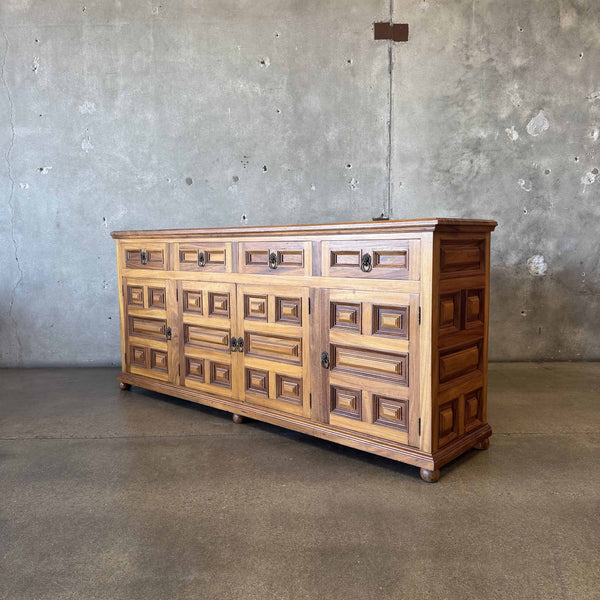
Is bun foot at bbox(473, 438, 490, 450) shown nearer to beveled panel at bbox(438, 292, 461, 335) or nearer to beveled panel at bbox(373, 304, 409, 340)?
beveled panel at bbox(438, 292, 461, 335)

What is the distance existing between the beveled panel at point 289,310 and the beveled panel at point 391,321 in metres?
0.47

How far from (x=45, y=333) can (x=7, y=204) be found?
3.73ft

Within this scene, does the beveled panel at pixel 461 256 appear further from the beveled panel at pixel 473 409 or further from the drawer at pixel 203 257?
the drawer at pixel 203 257

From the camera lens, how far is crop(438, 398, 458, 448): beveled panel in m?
2.47

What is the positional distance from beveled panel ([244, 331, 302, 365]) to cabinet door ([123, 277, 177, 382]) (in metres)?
0.71

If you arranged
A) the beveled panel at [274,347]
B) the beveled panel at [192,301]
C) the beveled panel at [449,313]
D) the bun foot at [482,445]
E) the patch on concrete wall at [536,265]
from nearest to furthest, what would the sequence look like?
the beveled panel at [449,313], the bun foot at [482,445], the beveled panel at [274,347], the beveled panel at [192,301], the patch on concrete wall at [536,265]

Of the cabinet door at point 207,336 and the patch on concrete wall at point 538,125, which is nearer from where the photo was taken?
the cabinet door at point 207,336

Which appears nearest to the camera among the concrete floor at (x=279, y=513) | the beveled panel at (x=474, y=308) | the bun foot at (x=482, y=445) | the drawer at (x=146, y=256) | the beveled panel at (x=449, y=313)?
the concrete floor at (x=279, y=513)

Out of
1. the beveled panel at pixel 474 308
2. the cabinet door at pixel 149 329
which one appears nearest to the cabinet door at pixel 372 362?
the beveled panel at pixel 474 308

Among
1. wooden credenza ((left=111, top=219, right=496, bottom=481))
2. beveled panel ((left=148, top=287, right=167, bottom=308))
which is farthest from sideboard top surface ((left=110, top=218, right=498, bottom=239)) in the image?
beveled panel ((left=148, top=287, right=167, bottom=308))

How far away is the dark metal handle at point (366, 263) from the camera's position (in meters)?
2.51

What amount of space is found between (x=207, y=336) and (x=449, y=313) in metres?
1.53

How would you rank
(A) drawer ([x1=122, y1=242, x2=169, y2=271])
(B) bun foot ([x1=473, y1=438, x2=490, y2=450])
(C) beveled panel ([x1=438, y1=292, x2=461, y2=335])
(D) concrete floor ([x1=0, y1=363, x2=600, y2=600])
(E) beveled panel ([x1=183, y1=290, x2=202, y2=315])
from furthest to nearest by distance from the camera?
(A) drawer ([x1=122, y1=242, x2=169, y2=271]) → (E) beveled panel ([x1=183, y1=290, x2=202, y2=315]) → (B) bun foot ([x1=473, y1=438, x2=490, y2=450]) → (C) beveled panel ([x1=438, y1=292, x2=461, y2=335]) → (D) concrete floor ([x1=0, y1=363, x2=600, y2=600])

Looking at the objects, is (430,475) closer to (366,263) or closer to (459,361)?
(459,361)
